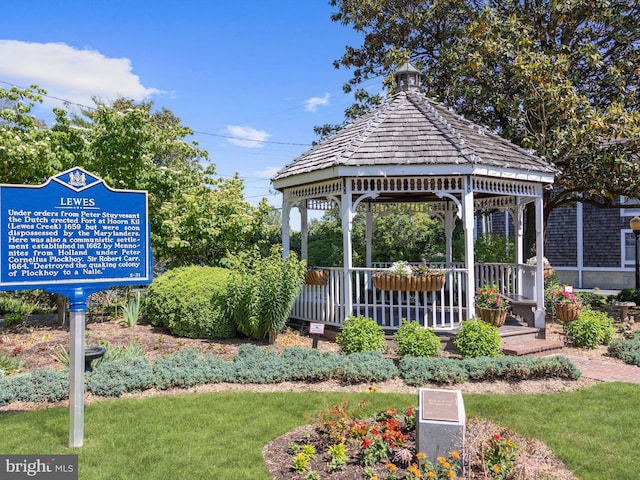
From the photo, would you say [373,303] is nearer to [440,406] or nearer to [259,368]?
[259,368]

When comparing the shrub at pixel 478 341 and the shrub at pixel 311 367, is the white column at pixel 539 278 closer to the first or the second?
the shrub at pixel 478 341

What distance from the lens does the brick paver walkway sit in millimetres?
6876

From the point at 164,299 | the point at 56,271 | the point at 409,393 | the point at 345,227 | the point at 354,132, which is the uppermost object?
the point at 354,132

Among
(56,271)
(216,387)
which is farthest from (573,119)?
(56,271)

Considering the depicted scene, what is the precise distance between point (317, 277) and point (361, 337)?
2.38 meters

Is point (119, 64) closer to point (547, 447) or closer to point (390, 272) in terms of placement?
point (390, 272)

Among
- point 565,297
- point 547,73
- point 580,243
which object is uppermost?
point 547,73

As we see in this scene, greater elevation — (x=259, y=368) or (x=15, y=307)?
(x=15, y=307)

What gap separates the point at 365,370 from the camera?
21.6 feet

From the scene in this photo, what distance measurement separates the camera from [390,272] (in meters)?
8.69

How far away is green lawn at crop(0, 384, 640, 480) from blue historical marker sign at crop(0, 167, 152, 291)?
1.52 metres

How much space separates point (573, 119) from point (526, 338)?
19.1ft

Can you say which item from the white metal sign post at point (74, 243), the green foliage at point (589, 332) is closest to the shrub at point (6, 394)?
the white metal sign post at point (74, 243)

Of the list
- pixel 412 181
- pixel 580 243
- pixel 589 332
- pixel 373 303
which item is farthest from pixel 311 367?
pixel 580 243
